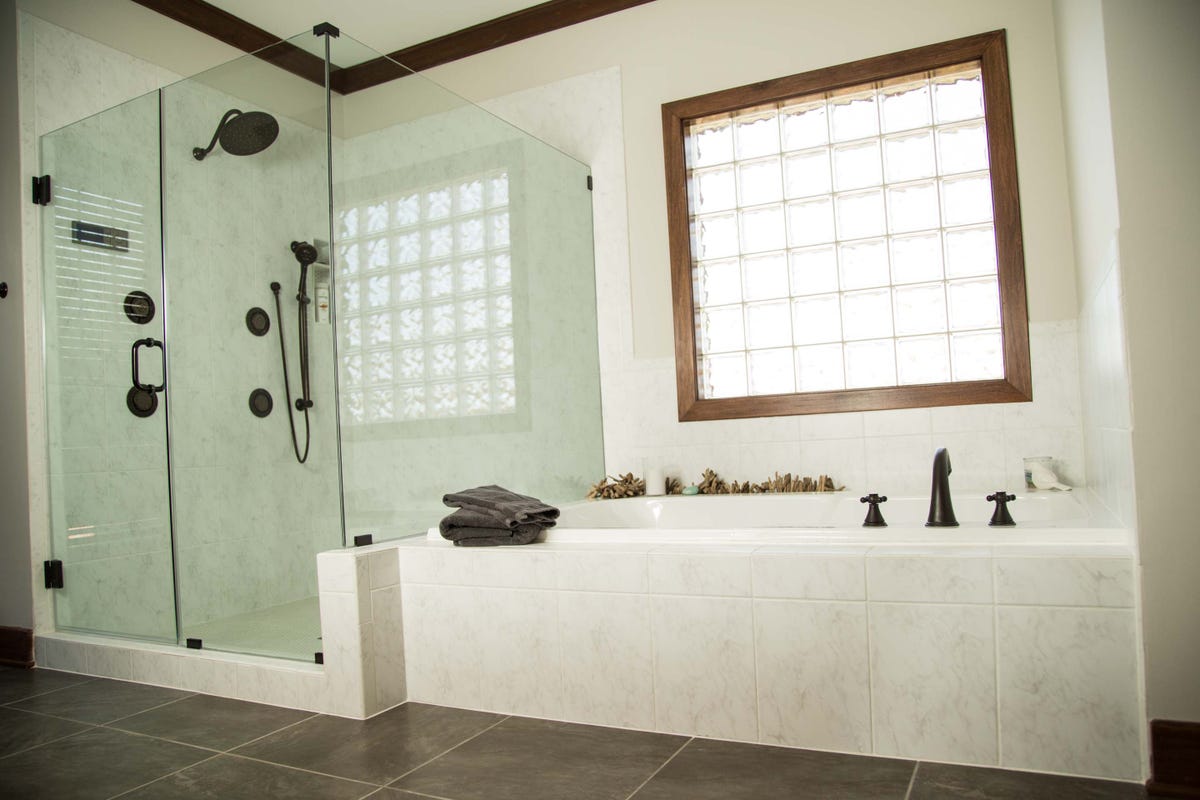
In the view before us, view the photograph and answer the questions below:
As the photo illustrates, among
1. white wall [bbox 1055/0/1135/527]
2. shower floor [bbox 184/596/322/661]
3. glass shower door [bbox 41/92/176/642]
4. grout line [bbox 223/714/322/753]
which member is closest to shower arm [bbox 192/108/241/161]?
glass shower door [bbox 41/92/176/642]

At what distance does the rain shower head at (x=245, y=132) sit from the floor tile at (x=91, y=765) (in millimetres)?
1680

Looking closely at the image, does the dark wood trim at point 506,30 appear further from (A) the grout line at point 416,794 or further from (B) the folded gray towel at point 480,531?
(A) the grout line at point 416,794

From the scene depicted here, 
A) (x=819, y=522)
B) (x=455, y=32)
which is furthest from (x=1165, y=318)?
(x=455, y=32)

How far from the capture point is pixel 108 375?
9.24ft

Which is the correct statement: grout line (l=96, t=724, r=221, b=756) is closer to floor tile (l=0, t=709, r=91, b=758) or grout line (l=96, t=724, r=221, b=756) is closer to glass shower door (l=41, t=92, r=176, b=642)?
floor tile (l=0, t=709, r=91, b=758)

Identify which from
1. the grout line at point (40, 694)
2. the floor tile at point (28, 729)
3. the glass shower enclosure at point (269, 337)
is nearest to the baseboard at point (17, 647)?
the glass shower enclosure at point (269, 337)

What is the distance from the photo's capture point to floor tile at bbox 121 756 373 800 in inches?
69.2

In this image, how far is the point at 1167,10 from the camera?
5.15 feet

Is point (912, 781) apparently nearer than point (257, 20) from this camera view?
Yes

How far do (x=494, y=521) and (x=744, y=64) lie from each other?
7.18ft

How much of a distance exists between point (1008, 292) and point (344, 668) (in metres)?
2.54

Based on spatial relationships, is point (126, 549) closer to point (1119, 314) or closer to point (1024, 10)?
point (1119, 314)

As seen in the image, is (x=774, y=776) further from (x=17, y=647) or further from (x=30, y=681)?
(x=17, y=647)

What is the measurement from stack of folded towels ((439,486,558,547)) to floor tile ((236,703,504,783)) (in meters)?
0.47
